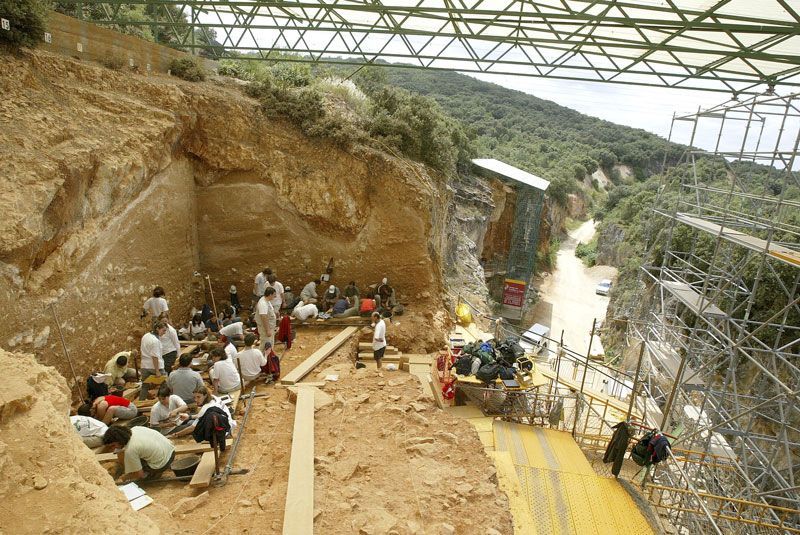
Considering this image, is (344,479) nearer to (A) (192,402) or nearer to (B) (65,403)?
(A) (192,402)

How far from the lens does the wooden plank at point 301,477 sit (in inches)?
200

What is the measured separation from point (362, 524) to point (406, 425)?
7.50 ft

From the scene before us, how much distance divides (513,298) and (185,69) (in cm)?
2103

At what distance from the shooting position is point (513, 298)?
27859mm

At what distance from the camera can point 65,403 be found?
199 inches

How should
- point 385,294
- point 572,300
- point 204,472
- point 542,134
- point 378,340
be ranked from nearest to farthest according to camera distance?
point 204,472
point 378,340
point 385,294
point 572,300
point 542,134

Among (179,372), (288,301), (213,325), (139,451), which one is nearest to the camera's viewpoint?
(139,451)

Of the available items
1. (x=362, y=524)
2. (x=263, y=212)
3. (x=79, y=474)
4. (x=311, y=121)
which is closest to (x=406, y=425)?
(x=362, y=524)

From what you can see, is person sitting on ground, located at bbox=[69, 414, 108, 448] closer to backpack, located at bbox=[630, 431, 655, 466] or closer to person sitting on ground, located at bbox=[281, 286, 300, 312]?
person sitting on ground, located at bbox=[281, 286, 300, 312]

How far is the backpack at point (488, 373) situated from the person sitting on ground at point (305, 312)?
4.08 metres

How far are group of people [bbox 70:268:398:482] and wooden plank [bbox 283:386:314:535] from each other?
97 cm

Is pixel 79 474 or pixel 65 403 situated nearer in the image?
pixel 79 474

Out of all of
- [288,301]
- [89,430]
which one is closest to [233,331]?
[288,301]

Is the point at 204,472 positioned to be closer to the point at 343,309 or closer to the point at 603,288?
the point at 343,309
